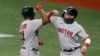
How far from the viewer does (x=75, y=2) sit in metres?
18.7

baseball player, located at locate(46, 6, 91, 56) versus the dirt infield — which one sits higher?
the dirt infield

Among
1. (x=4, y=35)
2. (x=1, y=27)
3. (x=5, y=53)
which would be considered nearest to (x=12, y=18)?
(x=1, y=27)

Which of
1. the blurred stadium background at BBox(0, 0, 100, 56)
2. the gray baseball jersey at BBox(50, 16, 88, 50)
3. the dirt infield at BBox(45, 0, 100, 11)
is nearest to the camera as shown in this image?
the gray baseball jersey at BBox(50, 16, 88, 50)

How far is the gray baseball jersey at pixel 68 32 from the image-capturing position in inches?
301

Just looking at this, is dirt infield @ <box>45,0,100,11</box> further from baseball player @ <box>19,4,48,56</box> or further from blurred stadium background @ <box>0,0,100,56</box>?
baseball player @ <box>19,4,48,56</box>

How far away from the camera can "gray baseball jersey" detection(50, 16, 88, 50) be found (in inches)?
301

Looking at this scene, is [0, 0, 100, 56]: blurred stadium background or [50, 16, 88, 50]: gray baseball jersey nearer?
[50, 16, 88, 50]: gray baseball jersey

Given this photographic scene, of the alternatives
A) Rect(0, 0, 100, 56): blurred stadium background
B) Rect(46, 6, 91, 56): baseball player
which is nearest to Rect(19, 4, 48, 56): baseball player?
Rect(46, 6, 91, 56): baseball player

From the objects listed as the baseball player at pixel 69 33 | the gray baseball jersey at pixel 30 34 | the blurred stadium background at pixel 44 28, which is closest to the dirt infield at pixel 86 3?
the blurred stadium background at pixel 44 28

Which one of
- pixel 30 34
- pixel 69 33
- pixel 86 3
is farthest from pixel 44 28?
pixel 69 33

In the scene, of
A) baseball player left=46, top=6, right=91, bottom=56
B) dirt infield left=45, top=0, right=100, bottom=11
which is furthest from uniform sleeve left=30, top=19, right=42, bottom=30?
dirt infield left=45, top=0, right=100, bottom=11

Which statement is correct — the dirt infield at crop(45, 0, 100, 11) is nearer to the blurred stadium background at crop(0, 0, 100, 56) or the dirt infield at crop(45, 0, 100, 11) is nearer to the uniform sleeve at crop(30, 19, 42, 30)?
the blurred stadium background at crop(0, 0, 100, 56)

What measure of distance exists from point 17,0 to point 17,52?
309 inches

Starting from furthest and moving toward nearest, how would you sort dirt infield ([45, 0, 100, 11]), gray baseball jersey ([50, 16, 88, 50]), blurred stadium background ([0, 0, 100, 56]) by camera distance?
1. dirt infield ([45, 0, 100, 11])
2. blurred stadium background ([0, 0, 100, 56])
3. gray baseball jersey ([50, 16, 88, 50])
